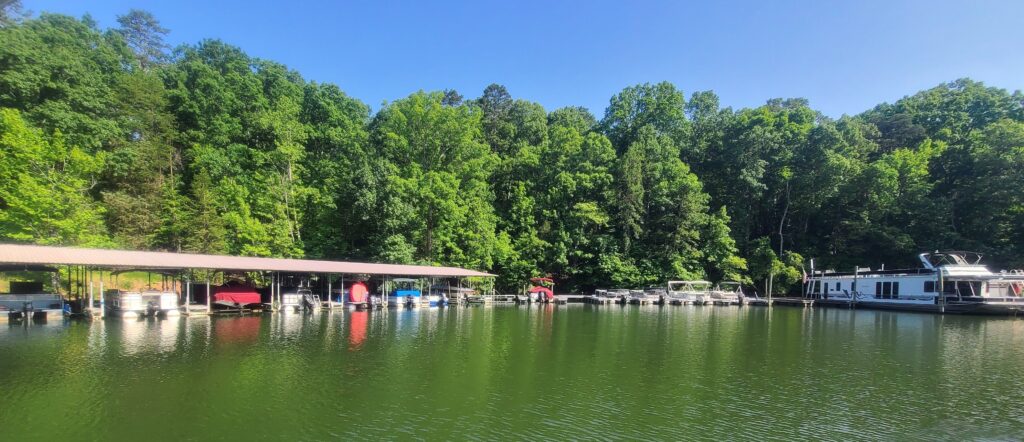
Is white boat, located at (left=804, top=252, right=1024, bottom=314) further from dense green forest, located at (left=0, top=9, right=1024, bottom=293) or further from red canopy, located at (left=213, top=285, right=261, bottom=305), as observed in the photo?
red canopy, located at (left=213, top=285, right=261, bottom=305)

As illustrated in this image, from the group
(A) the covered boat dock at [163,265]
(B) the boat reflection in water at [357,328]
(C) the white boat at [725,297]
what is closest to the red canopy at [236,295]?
(A) the covered boat dock at [163,265]

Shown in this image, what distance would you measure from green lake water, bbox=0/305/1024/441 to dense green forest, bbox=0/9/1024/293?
1748cm

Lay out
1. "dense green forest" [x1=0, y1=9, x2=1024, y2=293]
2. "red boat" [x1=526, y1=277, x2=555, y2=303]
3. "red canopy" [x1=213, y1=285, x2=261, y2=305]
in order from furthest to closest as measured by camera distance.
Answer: "red boat" [x1=526, y1=277, x2=555, y2=303]
"dense green forest" [x1=0, y1=9, x2=1024, y2=293]
"red canopy" [x1=213, y1=285, x2=261, y2=305]

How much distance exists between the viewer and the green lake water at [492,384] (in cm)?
1009

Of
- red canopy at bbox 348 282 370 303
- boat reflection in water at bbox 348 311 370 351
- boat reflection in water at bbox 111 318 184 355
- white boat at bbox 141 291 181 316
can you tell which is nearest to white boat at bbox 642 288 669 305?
red canopy at bbox 348 282 370 303

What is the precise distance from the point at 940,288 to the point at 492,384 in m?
39.1

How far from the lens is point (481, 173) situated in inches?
1890

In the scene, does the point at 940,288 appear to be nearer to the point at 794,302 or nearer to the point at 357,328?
the point at 794,302

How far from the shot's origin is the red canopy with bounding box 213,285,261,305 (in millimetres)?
30422

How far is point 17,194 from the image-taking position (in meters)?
31.0

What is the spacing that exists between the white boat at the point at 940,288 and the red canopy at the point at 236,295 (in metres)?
46.3

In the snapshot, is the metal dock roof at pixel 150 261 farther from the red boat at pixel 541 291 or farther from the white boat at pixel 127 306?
the red boat at pixel 541 291

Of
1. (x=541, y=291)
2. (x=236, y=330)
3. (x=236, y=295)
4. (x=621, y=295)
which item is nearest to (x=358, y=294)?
(x=236, y=295)

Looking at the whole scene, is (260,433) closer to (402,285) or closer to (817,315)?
(402,285)
